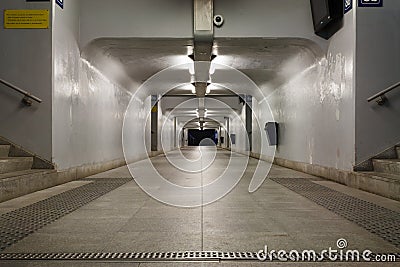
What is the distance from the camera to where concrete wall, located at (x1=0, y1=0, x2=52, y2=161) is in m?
5.71

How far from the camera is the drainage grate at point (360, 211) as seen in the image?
3014mm

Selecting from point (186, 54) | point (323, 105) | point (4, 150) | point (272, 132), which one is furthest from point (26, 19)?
point (272, 132)

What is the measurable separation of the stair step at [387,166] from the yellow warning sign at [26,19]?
17.0ft

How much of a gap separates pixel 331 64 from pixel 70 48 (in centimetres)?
448

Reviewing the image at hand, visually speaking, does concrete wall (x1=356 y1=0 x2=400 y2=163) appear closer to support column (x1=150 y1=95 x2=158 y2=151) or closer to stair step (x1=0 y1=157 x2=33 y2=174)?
stair step (x1=0 y1=157 x2=33 y2=174)

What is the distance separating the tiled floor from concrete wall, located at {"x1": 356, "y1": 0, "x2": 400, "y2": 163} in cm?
125

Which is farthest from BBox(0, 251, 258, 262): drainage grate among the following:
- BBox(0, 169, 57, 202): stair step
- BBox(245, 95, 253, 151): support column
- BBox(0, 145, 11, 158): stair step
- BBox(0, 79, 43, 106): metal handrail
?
BBox(245, 95, 253, 151): support column

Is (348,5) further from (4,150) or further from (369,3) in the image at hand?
(4,150)

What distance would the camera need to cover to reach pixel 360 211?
12.5ft

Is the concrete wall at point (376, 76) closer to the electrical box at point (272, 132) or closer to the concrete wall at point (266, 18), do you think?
the concrete wall at point (266, 18)

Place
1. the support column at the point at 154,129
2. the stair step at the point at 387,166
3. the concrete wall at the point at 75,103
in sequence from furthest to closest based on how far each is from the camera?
1. the support column at the point at 154,129
2. the concrete wall at the point at 75,103
3. the stair step at the point at 387,166

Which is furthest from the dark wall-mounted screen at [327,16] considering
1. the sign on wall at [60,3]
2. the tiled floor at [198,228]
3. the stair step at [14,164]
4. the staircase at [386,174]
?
the stair step at [14,164]

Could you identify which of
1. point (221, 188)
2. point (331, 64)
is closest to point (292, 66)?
point (331, 64)

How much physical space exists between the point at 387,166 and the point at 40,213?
434cm
